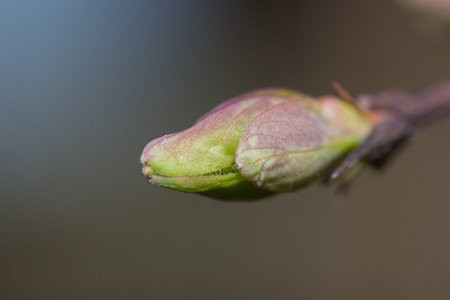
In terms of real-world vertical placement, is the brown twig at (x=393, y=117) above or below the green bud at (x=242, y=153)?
below

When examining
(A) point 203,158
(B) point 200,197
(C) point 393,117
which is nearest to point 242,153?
(A) point 203,158

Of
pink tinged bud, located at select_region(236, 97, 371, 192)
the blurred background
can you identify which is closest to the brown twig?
pink tinged bud, located at select_region(236, 97, 371, 192)

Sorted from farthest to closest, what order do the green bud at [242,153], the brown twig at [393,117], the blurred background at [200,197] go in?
the blurred background at [200,197] < the brown twig at [393,117] < the green bud at [242,153]

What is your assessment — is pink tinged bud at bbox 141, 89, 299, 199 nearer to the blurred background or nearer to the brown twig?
the brown twig

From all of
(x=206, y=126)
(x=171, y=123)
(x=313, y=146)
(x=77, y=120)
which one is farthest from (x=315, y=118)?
(x=77, y=120)

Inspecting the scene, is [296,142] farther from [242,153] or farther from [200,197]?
[200,197]

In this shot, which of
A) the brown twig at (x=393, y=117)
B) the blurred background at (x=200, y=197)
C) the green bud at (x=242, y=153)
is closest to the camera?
the green bud at (x=242, y=153)

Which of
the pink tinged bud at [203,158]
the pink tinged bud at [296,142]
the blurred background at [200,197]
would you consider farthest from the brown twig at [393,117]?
the blurred background at [200,197]

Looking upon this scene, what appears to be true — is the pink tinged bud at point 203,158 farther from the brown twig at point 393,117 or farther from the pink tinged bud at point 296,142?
the brown twig at point 393,117
